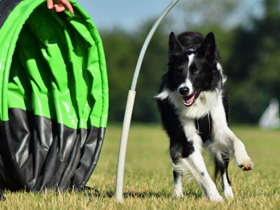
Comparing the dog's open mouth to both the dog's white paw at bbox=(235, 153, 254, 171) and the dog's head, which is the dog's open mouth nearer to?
the dog's head

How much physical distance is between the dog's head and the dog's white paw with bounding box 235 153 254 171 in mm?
734

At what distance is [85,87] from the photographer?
4645 mm

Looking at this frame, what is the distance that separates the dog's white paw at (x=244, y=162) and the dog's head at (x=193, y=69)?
2.41 feet

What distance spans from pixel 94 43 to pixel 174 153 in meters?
1.59

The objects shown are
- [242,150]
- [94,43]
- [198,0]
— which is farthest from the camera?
[198,0]

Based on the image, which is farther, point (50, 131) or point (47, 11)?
point (50, 131)

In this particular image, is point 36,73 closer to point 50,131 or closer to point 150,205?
point 50,131

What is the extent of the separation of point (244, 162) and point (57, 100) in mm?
2416

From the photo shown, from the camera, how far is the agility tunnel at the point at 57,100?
424cm

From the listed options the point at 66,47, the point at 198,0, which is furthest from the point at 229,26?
the point at 66,47

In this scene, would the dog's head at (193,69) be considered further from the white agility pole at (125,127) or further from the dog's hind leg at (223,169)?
the dog's hind leg at (223,169)

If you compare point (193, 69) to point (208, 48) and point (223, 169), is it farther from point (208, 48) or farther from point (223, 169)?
point (223, 169)

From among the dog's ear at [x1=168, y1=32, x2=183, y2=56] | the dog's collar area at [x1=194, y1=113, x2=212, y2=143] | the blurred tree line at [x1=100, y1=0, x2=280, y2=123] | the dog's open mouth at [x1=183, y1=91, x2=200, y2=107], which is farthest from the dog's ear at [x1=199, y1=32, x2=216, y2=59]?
the blurred tree line at [x1=100, y1=0, x2=280, y2=123]

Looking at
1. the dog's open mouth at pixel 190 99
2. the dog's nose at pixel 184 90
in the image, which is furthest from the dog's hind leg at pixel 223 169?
the dog's nose at pixel 184 90
